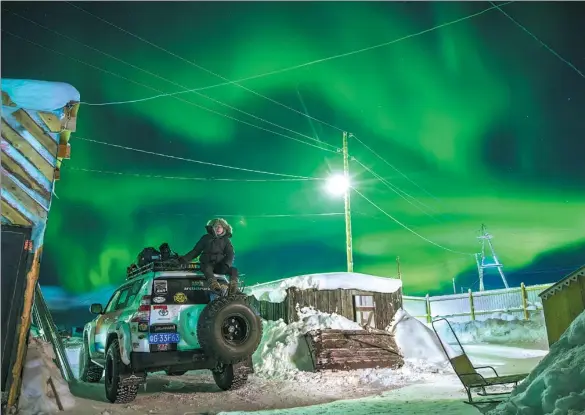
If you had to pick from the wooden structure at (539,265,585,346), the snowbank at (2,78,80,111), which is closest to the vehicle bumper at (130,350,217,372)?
the snowbank at (2,78,80,111)

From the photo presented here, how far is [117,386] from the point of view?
7141 mm

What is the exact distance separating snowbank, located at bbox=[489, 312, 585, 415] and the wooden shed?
26.0 ft

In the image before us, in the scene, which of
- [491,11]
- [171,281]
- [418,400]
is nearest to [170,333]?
[171,281]

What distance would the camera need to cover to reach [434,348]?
41.3ft

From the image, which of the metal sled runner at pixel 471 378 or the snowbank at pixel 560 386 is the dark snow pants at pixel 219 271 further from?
the snowbank at pixel 560 386

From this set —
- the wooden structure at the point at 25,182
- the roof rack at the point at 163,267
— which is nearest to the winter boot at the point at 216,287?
the roof rack at the point at 163,267

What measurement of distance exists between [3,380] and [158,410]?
2.20 m

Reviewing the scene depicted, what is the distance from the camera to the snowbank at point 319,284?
12.6 metres

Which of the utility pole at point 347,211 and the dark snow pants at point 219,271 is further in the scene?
the utility pole at point 347,211

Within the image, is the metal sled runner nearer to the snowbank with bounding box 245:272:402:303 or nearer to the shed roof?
the shed roof

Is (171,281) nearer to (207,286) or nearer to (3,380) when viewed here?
(207,286)

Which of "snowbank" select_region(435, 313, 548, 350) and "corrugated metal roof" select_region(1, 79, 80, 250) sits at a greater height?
"corrugated metal roof" select_region(1, 79, 80, 250)

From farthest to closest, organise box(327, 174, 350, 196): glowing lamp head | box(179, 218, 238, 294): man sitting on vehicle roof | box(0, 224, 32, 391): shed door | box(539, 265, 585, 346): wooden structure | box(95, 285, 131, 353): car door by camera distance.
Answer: box(327, 174, 350, 196): glowing lamp head → box(179, 218, 238, 294): man sitting on vehicle roof → box(95, 285, 131, 353): car door → box(539, 265, 585, 346): wooden structure → box(0, 224, 32, 391): shed door

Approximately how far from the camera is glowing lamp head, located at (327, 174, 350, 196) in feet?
65.1
